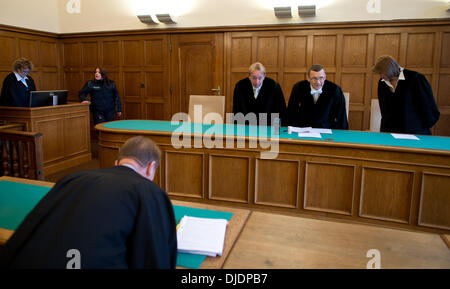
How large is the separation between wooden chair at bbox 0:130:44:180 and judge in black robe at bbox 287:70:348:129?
276 cm

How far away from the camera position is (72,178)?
1.24 m

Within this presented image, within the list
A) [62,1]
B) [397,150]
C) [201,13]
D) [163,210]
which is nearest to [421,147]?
[397,150]

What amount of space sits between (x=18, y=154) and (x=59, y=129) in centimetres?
212

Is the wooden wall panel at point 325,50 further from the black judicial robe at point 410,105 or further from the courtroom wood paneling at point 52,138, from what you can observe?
the courtroom wood paneling at point 52,138

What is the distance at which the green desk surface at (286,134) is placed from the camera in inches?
126

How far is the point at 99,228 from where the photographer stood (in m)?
1.06

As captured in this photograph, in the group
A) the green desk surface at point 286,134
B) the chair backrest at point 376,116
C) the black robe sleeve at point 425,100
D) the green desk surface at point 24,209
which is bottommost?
the green desk surface at point 24,209

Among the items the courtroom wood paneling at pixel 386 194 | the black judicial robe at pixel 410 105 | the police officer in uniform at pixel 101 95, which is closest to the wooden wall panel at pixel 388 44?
the black judicial robe at pixel 410 105

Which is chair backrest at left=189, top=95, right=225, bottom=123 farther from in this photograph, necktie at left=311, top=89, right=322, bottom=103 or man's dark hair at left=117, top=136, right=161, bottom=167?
man's dark hair at left=117, top=136, right=161, bottom=167

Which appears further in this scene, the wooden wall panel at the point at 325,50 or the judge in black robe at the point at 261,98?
the wooden wall panel at the point at 325,50

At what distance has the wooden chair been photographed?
342 centimetres

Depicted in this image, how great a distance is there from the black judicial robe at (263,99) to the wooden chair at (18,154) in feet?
7.68
